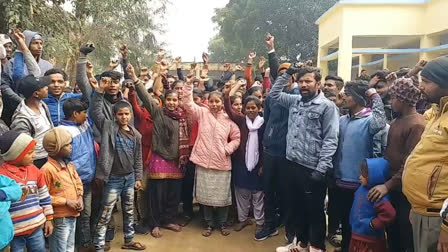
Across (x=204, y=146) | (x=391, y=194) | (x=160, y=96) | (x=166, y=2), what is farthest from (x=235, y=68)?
(x=166, y=2)

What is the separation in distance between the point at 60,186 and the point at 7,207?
0.65 m

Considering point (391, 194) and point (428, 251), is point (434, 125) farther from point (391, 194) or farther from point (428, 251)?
point (391, 194)

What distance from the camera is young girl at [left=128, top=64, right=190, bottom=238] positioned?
4.57 metres

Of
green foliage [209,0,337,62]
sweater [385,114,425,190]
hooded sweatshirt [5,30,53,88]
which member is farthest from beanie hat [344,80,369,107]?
green foliage [209,0,337,62]

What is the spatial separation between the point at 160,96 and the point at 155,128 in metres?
0.82

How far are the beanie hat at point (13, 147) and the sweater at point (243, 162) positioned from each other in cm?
254

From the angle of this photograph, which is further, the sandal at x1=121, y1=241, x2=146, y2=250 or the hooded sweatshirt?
the sandal at x1=121, y1=241, x2=146, y2=250

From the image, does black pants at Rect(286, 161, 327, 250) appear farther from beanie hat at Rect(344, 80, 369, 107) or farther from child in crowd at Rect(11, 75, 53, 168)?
child in crowd at Rect(11, 75, 53, 168)

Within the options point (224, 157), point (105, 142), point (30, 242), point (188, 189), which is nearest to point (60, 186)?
point (30, 242)

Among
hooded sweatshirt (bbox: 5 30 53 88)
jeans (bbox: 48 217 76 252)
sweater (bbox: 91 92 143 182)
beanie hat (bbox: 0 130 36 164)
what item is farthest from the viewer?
hooded sweatshirt (bbox: 5 30 53 88)

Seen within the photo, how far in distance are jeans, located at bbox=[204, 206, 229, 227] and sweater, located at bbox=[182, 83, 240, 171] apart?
21.2 inches

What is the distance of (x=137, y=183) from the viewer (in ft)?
13.4

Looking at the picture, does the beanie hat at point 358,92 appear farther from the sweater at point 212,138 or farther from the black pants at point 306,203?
the sweater at point 212,138

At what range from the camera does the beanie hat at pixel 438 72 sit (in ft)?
7.73
